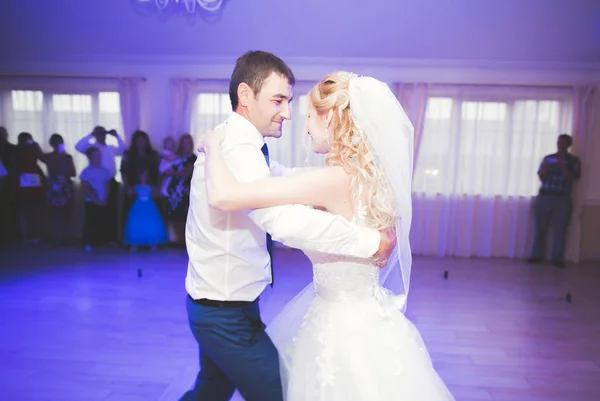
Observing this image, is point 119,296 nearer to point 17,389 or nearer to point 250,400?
point 17,389

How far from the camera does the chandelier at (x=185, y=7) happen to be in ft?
18.7

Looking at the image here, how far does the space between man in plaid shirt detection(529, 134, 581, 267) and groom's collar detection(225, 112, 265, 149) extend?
17.4 ft

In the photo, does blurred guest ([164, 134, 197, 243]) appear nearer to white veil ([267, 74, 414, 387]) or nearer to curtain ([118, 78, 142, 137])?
curtain ([118, 78, 142, 137])

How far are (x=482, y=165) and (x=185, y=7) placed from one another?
13.6 feet

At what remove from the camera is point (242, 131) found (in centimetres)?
139

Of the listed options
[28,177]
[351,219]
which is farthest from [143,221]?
[351,219]

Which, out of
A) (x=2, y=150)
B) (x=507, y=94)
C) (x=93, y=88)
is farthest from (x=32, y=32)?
(x=507, y=94)

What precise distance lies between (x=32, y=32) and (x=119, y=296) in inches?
165

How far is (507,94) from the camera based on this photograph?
6.07 m

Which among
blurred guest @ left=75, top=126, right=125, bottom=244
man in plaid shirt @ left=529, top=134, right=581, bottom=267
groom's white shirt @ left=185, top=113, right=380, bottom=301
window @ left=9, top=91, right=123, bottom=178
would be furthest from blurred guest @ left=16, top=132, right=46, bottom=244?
man in plaid shirt @ left=529, top=134, right=581, bottom=267

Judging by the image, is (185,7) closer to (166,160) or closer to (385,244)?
(166,160)

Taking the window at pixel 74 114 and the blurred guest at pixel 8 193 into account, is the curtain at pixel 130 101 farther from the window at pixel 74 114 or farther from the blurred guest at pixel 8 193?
the blurred guest at pixel 8 193

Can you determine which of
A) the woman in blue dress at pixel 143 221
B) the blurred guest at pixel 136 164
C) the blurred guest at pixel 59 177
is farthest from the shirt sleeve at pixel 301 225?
the blurred guest at pixel 59 177

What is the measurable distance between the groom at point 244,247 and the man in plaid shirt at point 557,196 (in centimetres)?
512
